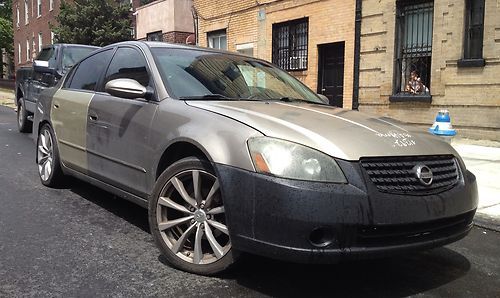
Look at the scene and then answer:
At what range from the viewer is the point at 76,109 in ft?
16.6

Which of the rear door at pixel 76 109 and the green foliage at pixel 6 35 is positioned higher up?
the green foliage at pixel 6 35

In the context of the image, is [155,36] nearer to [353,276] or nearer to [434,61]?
[434,61]

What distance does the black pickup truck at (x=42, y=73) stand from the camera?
9422 mm

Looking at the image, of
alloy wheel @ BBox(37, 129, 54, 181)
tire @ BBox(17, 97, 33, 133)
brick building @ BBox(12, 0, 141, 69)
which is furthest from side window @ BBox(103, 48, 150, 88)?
brick building @ BBox(12, 0, 141, 69)

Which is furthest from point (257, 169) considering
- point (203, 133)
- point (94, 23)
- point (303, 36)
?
point (94, 23)

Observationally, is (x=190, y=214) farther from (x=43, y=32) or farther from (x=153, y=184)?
(x=43, y=32)

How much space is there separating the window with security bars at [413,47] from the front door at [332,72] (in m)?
1.78

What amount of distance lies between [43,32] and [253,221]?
1448 inches

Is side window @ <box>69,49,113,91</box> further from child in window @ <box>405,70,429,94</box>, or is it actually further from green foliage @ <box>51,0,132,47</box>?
green foliage @ <box>51,0,132,47</box>

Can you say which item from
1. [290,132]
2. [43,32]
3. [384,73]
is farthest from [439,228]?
[43,32]

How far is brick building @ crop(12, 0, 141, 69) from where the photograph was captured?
112ft

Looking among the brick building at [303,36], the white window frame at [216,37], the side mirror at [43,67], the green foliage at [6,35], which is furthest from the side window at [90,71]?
the green foliage at [6,35]

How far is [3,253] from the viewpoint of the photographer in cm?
370

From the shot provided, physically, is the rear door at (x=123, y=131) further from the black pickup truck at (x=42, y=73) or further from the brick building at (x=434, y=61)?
the brick building at (x=434, y=61)
